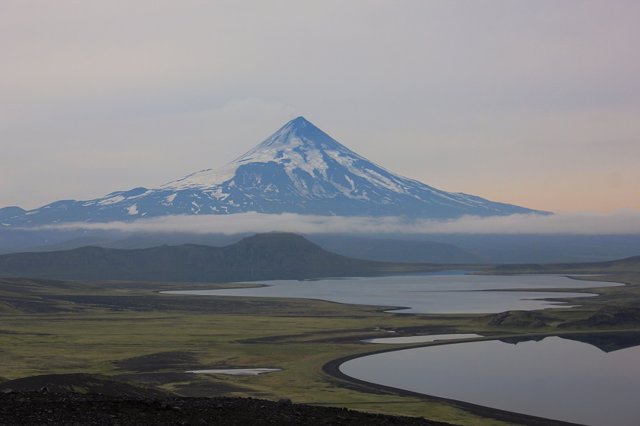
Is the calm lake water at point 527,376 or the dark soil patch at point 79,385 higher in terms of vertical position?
the dark soil patch at point 79,385

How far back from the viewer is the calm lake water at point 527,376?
66.2m

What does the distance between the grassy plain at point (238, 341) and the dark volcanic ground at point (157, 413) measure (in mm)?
25641

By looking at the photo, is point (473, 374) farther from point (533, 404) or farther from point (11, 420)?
point (11, 420)

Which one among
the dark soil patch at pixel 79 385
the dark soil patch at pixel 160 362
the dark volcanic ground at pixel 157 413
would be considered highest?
the dark volcanic ground at pixel 157 413

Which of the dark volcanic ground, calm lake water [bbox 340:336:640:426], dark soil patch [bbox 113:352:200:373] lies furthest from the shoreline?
the dark volcanic ground

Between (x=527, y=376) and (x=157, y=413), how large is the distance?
5618cm

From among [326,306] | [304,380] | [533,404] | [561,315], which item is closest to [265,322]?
[326,306]

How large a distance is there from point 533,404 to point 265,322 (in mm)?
92285

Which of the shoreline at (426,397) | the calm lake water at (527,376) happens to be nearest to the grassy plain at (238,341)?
the shoreline at (426,397)

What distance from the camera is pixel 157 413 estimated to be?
109 ft

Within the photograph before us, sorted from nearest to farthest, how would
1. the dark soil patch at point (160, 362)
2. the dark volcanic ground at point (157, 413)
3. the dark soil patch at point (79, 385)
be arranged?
the dark volcanic ground at point (157, 413)
the dark soil patch at point (79, 385)
the dark soil patch at point (160, 362)

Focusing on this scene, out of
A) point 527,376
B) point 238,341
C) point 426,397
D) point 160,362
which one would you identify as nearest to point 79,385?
point 426,397

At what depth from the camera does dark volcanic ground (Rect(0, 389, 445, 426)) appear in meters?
31.6

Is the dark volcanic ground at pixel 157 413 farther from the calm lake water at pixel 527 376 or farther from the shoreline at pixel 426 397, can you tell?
the calm lake water at pixel 527 376
